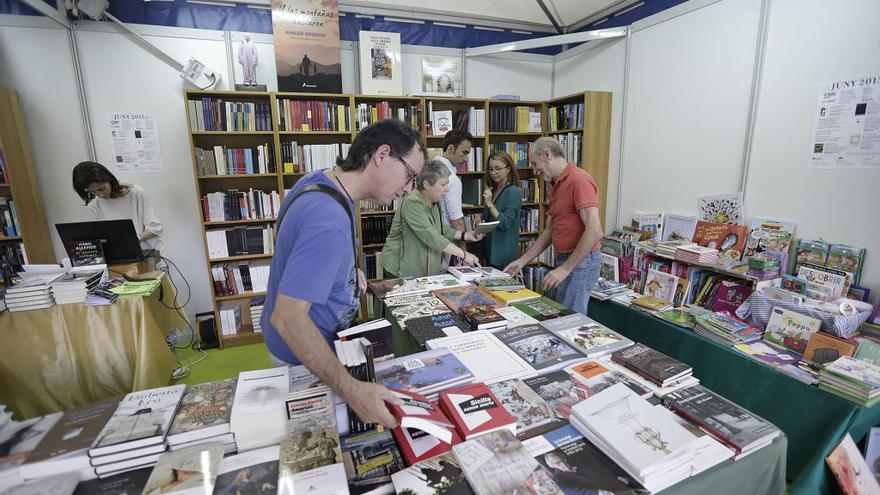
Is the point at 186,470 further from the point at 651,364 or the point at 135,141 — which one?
the point at 135,141

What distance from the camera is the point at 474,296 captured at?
2.24 m

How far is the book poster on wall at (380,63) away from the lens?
398 centimetres

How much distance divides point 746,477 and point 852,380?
3.84ft

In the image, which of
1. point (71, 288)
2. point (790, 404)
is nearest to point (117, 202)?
point (71, 288)

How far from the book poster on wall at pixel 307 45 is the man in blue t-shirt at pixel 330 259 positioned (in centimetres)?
Answer: 283

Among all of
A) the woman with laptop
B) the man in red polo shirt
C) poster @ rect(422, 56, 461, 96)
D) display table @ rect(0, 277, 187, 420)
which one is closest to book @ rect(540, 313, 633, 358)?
the man in red polo shirt

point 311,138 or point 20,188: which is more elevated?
point 311,138

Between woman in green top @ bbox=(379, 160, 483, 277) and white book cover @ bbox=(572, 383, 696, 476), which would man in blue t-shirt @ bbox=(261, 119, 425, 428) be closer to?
white book cover @ bbox=(572, 383, 696, 476)

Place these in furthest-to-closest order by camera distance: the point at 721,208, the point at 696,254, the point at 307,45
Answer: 1. the point at 307,45
2. the point at 721,208
3. the point at 696,254

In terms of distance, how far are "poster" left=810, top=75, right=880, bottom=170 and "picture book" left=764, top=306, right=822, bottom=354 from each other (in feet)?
3.11

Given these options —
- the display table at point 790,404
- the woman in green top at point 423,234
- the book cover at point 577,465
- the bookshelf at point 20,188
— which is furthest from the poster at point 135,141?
the display table at point 790,404

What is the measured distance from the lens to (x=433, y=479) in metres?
0.94

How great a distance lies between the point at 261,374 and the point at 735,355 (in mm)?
2444

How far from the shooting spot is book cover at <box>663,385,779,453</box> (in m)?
1.09
